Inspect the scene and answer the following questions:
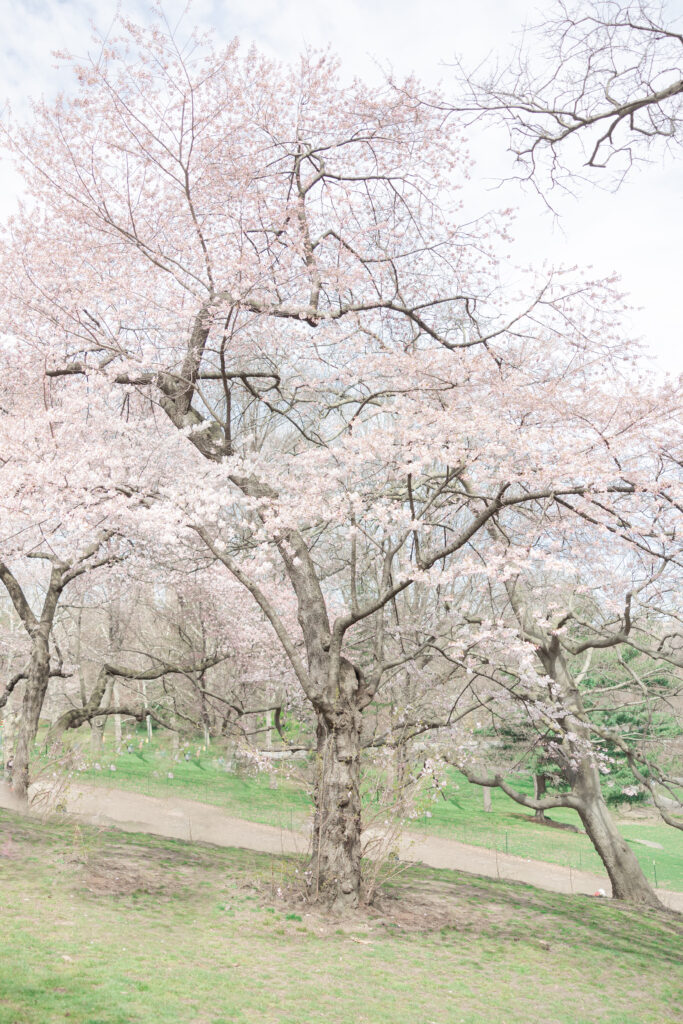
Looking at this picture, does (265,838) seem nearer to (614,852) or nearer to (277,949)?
(614,852)

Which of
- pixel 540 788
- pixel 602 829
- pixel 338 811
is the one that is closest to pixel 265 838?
pixel 602 829

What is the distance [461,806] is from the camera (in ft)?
68.9

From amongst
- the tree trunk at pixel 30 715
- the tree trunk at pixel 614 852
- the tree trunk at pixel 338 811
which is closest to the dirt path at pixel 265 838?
the tree trunk at pixel 30 715

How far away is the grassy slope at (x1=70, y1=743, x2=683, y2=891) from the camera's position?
51.0ft

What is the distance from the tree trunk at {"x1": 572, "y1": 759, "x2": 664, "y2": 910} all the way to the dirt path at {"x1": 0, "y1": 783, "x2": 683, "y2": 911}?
2464 millimetres

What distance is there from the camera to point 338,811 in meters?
6.86

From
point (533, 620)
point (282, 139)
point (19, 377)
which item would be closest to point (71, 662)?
point (19, 377)

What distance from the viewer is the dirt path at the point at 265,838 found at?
12398mm

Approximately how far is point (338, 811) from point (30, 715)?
5.32m

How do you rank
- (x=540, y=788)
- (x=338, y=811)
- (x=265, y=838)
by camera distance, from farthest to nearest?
(x=540, y=788), (x=265, y=838), (x=338, y=811)

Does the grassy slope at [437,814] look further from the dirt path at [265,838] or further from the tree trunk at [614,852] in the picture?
the tree trunk at [614,852]

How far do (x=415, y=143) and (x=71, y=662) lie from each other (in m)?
17.5

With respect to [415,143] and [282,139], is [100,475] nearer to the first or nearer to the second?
[282,139]

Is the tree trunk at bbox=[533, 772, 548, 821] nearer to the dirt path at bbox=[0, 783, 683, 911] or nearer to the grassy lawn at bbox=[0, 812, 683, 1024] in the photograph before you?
the dirt path at bbox=[0, 783, 683, 911]
